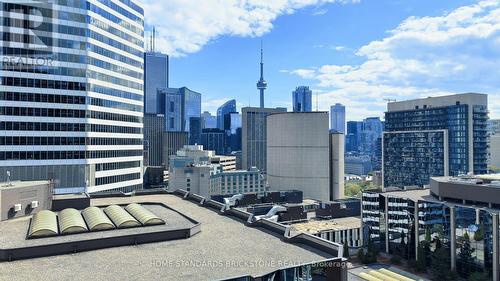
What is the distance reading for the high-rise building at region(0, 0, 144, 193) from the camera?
79438mm

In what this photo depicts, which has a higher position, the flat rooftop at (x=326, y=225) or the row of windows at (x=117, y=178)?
the row of windows at (x=117, y=178)

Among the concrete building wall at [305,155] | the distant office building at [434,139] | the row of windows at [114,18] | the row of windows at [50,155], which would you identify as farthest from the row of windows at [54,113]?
the distant office building at [434,139]

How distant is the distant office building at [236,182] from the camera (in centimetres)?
17550

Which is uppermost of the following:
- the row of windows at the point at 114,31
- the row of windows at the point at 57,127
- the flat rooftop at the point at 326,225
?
the row of windows at the point at 114,31

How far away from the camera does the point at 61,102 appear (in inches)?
3349

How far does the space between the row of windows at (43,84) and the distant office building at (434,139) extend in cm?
14430

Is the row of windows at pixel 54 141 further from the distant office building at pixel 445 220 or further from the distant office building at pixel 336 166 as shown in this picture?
the distant office building at pixel 336 166

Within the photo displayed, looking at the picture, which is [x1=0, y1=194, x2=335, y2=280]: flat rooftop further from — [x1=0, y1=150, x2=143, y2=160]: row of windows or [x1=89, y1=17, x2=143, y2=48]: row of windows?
[x1=89, y1=17, x2=143, y2=48]: row of windows

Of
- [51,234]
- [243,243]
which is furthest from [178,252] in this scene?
[51,234]

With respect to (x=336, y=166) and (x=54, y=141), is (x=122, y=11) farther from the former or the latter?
(x=336, y=166)

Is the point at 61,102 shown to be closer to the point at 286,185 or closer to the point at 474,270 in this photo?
the point at 474,270

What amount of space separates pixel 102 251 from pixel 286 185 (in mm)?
161111

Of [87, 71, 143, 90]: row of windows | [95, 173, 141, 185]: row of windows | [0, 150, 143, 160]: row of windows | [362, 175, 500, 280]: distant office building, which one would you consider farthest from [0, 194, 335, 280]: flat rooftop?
[87, 71, 143, 90]: row of windows

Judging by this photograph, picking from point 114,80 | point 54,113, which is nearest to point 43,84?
point 54,113
